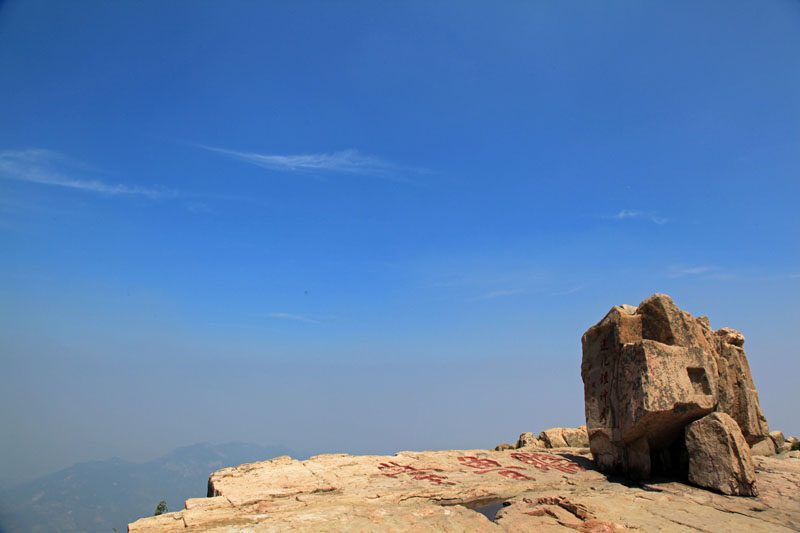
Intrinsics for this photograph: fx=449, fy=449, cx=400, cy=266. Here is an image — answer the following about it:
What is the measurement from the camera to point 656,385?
801cm

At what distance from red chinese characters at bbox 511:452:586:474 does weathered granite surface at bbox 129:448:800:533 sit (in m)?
0.04

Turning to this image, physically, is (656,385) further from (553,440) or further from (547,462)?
(553,440)

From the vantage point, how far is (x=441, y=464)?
9.53 m

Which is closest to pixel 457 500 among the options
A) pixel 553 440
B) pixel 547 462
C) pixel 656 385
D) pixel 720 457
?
pixel 547 462

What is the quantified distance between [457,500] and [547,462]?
3871mm

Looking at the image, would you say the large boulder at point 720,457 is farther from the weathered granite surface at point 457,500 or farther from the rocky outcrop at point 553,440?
the rocky outcrop at point 553,440

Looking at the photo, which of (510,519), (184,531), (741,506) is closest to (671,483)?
(741,506)

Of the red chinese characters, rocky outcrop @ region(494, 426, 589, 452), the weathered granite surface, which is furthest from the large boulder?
rocky outcrop @ region(494, 426, 589, 452)

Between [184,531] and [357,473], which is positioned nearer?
[184,531]

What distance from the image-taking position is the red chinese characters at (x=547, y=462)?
→ 31.2ft

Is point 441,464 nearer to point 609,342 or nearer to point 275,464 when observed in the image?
point 275,464

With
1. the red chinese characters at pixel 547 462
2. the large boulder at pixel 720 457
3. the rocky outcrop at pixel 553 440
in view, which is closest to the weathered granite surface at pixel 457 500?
the red chinese characters at pixel 547 462

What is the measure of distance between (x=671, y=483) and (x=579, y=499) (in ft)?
8.21

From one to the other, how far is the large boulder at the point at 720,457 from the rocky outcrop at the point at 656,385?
0.33 m
